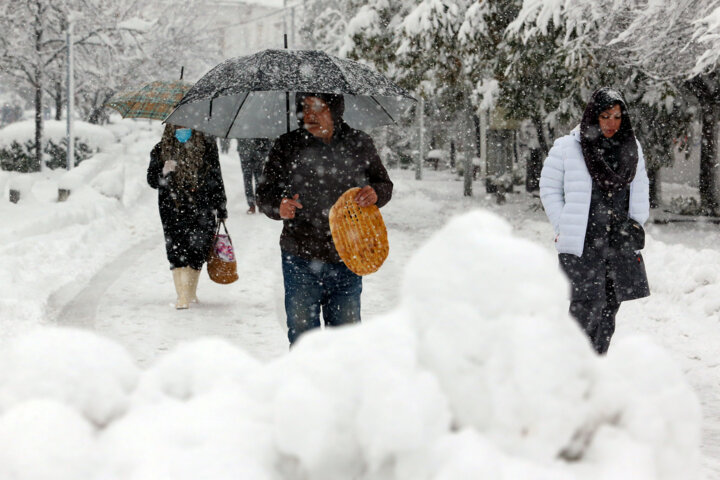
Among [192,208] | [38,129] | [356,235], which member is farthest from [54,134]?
[356,235]

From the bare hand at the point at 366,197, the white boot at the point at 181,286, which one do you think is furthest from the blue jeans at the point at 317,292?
the white boot at the point at 181,286

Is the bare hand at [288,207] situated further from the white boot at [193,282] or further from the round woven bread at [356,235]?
the white boot at [193,282]

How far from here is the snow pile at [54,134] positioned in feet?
81.4

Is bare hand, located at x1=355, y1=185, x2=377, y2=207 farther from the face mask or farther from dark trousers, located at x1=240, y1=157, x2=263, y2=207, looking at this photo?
dark trousers, located at x1=240, y1=157, x2=263, y2=207

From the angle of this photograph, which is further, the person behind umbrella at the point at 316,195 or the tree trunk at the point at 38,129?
the tree trunk at the point at 38,129

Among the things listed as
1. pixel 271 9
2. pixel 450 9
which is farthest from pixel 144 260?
pixel 271 9

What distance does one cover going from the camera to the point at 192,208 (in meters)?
7.57

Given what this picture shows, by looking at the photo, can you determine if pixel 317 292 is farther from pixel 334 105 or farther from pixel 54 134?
pixel 54 134

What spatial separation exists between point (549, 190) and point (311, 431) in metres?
4.00

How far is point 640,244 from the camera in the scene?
506 centimetres

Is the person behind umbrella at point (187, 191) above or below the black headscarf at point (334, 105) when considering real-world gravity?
below

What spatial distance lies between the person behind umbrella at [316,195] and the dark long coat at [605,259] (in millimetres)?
1382

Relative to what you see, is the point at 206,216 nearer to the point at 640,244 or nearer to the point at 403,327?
the point at 640,244

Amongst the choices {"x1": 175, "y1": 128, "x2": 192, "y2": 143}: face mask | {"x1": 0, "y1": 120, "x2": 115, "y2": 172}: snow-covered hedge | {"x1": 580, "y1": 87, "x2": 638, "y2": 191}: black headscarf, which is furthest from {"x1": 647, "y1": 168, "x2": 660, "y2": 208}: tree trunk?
{"x1": 0, "y1": 120, "x2": 115, "y2": 172}: snow-covered hedge
